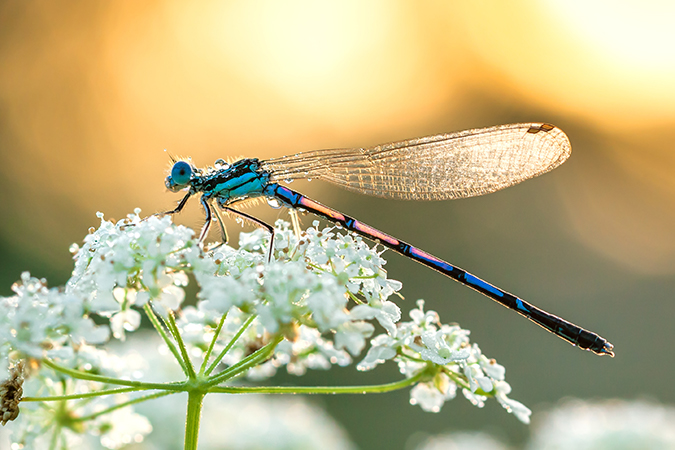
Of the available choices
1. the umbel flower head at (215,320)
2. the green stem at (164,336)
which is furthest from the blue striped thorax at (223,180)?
the green stem at (164,336)

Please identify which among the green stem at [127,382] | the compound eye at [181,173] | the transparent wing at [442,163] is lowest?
the green stem at [127,382]

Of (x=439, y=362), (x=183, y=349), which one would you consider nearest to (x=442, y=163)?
(x=439, y=362)

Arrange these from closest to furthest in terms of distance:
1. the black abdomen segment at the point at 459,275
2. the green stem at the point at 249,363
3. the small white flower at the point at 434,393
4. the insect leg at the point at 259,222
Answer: the green stem at the point at 249,363 → the small white flower at the point at 434,393 → the insect leg at the point at 259,222 → the black abdomen segment at the point at 459,275

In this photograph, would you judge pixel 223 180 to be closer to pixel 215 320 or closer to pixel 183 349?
pixel 215 320

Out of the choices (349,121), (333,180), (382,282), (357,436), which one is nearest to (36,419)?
(382,282)

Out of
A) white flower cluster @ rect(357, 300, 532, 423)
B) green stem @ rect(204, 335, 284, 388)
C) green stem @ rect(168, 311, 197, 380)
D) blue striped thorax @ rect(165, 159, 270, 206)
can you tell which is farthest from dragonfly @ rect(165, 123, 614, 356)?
green stem @ rect(204, 335, 284, 388)

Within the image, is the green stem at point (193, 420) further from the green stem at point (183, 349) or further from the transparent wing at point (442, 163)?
the transparent wing at point (442, 163)

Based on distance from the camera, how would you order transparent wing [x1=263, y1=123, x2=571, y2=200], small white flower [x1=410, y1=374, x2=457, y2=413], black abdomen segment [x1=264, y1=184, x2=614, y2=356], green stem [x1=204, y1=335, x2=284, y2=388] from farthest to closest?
1. transparent wing [x1=263, y1=123, x2=571, y2=200]
2. black abdomen segment [x1=264, y1=184, x2=614, y2=356]
3. small white flower [x1=410, y1=374, x2=457, y2=413]
4. green stem [x1=204, y1=335, x2=284, y2=388]

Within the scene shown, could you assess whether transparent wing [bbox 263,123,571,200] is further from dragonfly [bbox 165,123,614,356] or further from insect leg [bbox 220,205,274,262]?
insect leg [bbox 220,205,274,262]
